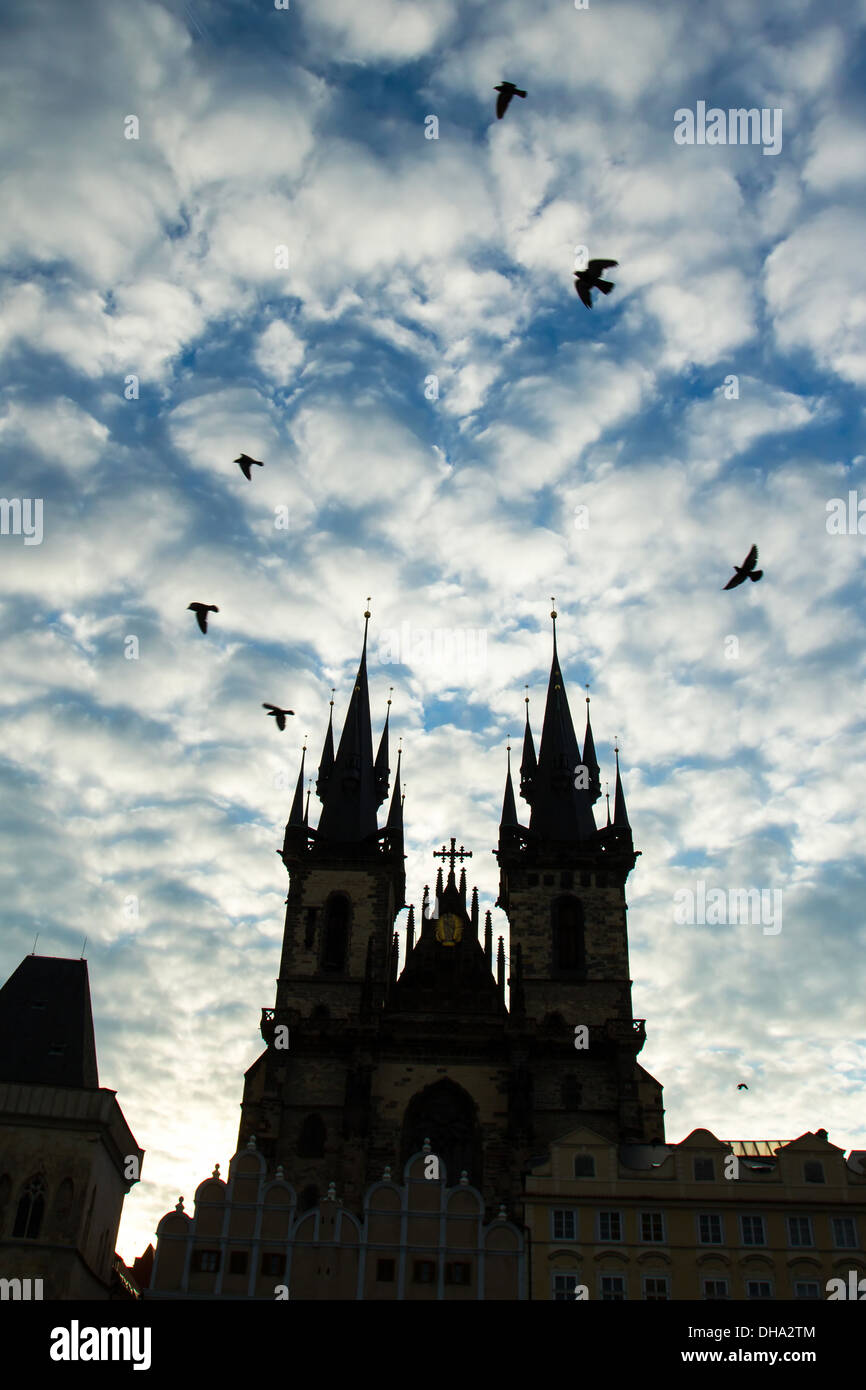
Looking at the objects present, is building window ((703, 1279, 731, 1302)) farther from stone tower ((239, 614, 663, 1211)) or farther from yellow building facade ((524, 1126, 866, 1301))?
stone tower ((239, 614, 663, 1211))

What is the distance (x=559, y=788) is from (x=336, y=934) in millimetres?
12671

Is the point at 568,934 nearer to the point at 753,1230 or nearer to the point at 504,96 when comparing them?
the point at 753,1230

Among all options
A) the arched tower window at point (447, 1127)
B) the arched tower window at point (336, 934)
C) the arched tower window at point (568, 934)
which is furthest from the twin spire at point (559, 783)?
the arched tower window at point (447, 1127)

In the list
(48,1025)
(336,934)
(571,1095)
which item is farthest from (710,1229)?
(336,934)

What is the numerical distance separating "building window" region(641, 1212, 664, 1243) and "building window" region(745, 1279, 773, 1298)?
7.81 ft

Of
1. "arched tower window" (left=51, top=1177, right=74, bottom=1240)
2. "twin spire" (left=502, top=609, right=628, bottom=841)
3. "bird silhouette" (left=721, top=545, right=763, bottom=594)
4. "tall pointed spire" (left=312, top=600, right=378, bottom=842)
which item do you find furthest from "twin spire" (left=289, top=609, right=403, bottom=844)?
"bird silhouette" (left=721, top=545, right=763, bottom=594)

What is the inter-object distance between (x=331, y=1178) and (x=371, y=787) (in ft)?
63.0

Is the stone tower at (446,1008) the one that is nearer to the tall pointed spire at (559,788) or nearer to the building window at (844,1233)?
the tall pointed spire at (559,788)

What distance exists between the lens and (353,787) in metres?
54.7

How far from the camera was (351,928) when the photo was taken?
160 ft
